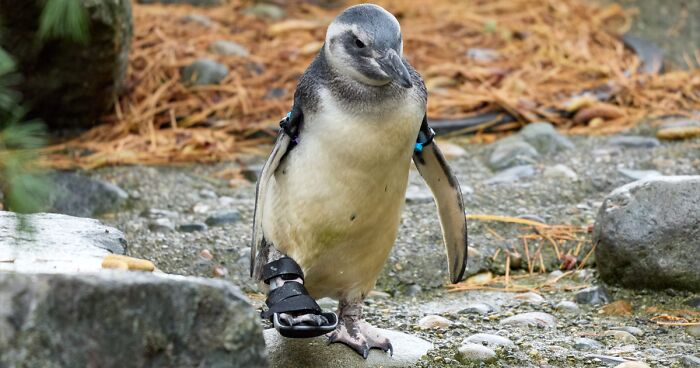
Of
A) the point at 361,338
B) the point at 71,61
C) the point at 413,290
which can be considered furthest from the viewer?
the point at 71,61

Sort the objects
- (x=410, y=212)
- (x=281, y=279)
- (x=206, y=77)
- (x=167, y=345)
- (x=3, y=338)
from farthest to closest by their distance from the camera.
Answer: (x=206, y=77) < (x=410, y=212) < (x=281, y=279) < (x=167, y=345) < (x=3, y=338)

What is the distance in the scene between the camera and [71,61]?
218 inches

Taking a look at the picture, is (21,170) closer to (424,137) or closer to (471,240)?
(424,137)

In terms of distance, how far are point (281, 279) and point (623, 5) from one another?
611 cm

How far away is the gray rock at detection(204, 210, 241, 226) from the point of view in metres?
4.78

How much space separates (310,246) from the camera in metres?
3.26

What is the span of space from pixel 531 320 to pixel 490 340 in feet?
1.08

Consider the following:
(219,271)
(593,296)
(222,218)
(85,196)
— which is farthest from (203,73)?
(593,296)

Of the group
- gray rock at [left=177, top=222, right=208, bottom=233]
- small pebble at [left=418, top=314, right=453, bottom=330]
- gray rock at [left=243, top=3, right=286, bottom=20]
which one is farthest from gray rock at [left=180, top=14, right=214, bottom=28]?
small pebble at [left=418, top=314, right=453, bottom=330]

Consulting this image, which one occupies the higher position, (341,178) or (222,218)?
(341,178)

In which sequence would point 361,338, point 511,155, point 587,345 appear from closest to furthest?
point 361,338 < point 587,345 < point 511,155

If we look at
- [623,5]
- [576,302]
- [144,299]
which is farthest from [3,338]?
[623,5]

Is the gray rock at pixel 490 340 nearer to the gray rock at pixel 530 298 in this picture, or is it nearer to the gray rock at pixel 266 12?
the gray rock at pixel 530 298

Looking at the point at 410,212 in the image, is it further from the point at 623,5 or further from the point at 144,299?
the point at 623,5
